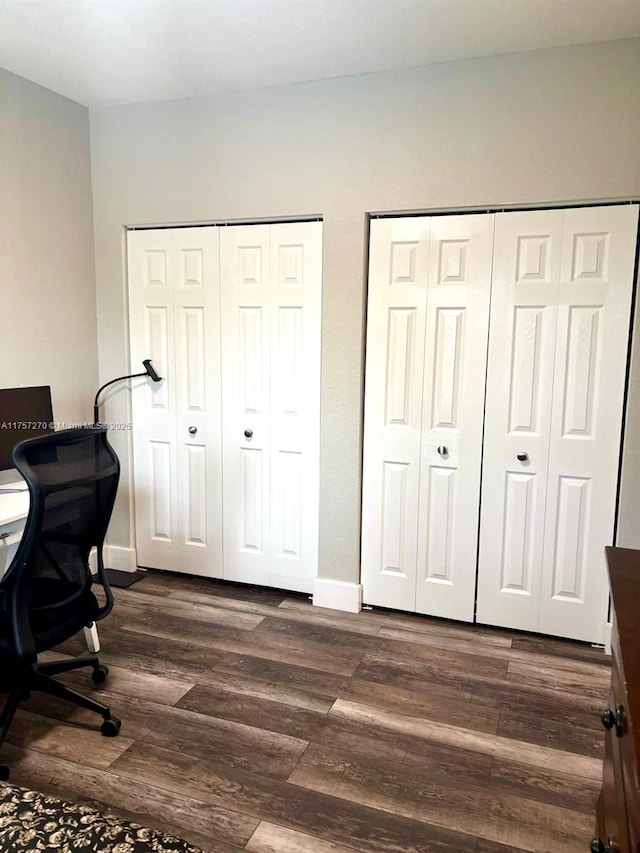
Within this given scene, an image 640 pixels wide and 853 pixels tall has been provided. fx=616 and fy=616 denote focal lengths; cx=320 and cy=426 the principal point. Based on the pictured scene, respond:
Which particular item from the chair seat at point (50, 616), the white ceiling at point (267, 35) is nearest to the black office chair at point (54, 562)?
the chair seat at point (50, 616)

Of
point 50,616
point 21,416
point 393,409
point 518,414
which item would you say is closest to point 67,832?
point 50,616

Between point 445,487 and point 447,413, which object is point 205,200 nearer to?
point 447,413

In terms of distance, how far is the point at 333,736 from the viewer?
2.27 metres

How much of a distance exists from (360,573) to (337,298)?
4.80ft

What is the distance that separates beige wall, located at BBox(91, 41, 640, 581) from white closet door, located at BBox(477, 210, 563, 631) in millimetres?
219

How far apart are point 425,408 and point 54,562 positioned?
1.83 metres

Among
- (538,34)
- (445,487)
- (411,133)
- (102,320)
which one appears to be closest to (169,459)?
(102,320)

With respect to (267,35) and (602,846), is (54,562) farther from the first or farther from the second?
(267,35)

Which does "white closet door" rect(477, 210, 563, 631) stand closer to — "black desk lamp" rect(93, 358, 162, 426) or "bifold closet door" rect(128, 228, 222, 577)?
"bifold closet door" rect(128, 228, 222, 577)

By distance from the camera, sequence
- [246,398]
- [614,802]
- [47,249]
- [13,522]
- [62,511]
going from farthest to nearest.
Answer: [246,398] → [47,249] → [13,522] → [62,511] → [614,802]

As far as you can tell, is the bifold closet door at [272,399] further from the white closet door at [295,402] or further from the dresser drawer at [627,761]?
the dresser drawer at [627,761]

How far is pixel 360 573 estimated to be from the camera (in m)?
3.33

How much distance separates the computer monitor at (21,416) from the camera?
2.86 metres

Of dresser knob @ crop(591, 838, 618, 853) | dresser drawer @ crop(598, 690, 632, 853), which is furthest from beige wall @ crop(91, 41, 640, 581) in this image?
dresser knob @ crop(591, 838, 618, 853)
